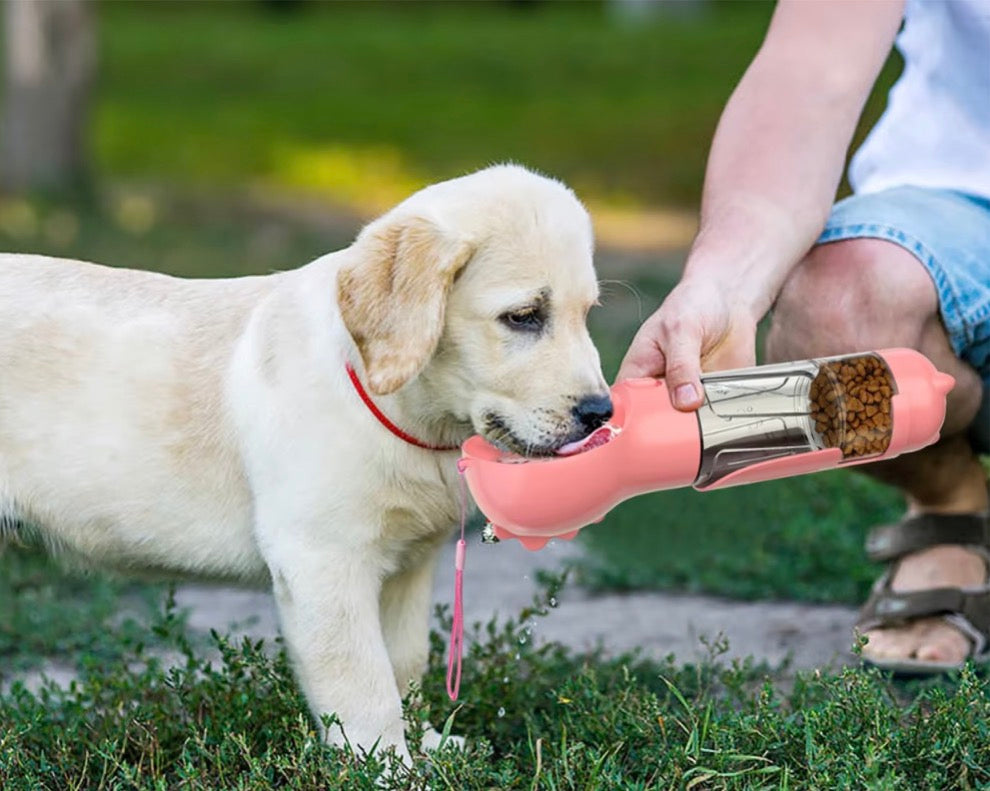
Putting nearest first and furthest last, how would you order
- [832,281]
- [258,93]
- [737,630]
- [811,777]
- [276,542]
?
[811,777] < [276,542] < [832,281] < [737,630] < [258,93]

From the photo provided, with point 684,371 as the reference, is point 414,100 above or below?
below

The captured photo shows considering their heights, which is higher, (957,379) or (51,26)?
(957,379)

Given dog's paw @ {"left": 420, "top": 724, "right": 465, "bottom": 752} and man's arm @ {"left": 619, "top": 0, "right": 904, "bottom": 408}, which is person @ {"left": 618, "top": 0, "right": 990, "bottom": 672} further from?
dog's paw @ {"left": 420, "top": 724, "right": 465, "bottom": 752}

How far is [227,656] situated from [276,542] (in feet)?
1.00

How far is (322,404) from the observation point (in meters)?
3.02

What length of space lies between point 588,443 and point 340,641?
1.94 feet

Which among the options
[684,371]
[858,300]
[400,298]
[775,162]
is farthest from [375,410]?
[858,300]

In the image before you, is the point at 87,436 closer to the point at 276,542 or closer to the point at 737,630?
the point at 276,542

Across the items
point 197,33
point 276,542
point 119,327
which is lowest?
point 197,33

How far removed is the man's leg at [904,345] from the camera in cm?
353

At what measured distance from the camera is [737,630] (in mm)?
4141

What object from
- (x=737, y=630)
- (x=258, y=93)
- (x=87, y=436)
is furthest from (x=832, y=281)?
(x=258, y=93)

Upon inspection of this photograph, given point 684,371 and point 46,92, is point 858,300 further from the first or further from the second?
point 46,92

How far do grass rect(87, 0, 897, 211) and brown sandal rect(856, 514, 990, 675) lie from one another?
26.4ft
